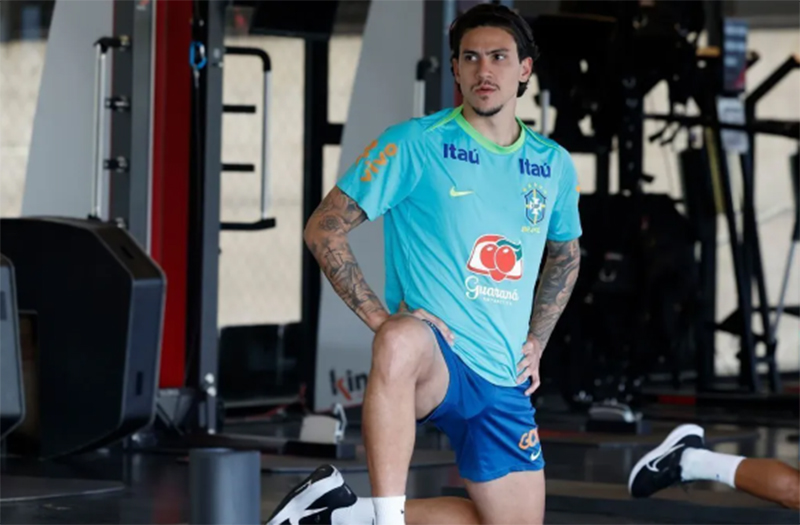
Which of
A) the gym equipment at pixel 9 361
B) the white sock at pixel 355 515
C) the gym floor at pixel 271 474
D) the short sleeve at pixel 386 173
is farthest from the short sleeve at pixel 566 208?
the gym equipment at pixel 9 361

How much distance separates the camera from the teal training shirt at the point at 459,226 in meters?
3.22

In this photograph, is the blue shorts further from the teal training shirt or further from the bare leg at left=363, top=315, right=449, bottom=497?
the bare leg at left=363, top=315, right=449, bottom=497

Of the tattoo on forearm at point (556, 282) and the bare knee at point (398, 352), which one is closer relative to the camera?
the bare knee at point (398, 352)

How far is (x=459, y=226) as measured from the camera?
3.23 m

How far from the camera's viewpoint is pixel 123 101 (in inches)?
249

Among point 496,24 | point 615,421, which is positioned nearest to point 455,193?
point 496,24

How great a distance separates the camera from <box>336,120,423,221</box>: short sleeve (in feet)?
10.5

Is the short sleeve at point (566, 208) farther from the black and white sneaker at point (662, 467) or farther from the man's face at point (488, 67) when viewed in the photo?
the black and white sneaker at point (662, 467)

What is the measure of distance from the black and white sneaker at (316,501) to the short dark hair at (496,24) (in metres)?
1.00

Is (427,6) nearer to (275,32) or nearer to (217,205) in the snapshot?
(275,32)

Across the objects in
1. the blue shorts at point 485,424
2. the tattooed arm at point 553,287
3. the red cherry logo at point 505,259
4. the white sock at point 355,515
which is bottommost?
the white sock at point 355,515

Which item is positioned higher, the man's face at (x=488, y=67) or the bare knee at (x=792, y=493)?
the man's face at (x=488, y=67)

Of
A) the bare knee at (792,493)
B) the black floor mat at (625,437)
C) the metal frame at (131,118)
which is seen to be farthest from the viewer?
the black floor mat at (625,437)

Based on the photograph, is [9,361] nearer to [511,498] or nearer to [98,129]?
[98,129]
